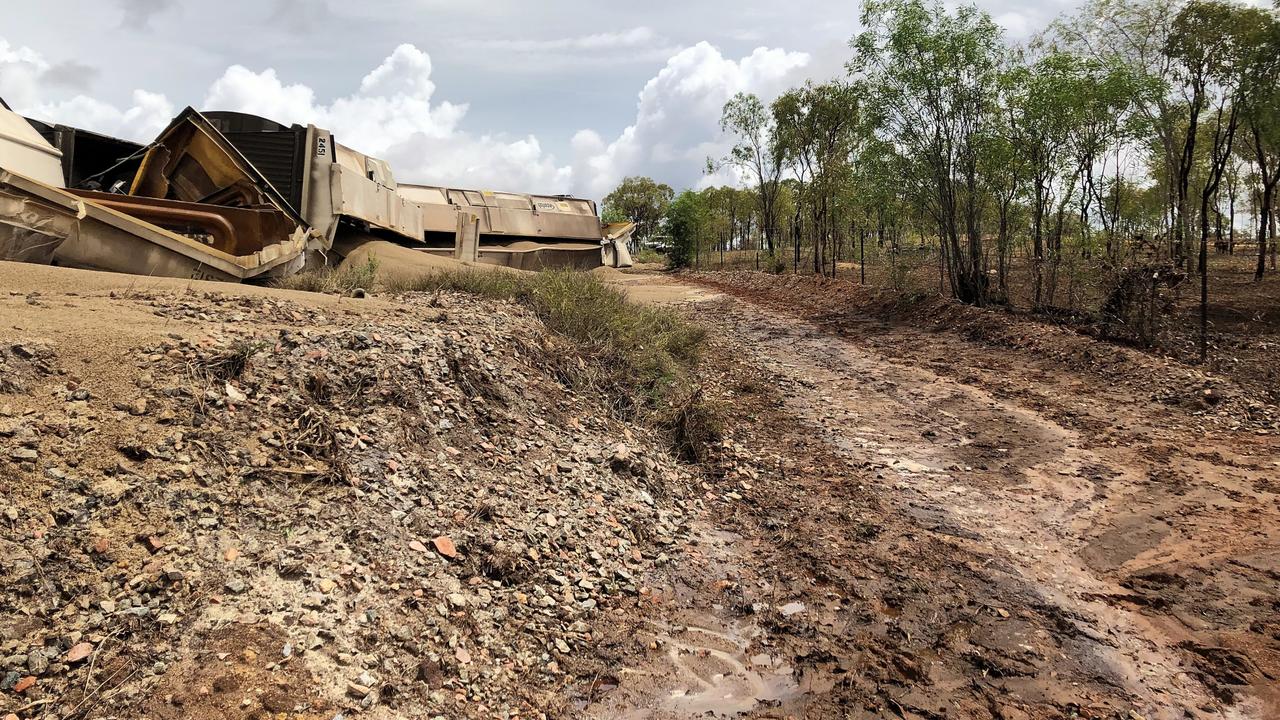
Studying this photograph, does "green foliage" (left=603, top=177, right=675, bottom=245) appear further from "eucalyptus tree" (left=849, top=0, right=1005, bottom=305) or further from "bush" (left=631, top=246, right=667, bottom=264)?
"eucalyptus tree" (left=849, top=0, right=1005, bottom=305)

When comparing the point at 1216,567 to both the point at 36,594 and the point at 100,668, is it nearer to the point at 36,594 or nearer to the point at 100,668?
the point at 100,668

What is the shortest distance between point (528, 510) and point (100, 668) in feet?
7.47

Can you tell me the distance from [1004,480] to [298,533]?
5.29 metres

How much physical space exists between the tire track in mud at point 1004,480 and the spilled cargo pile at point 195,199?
21.8ft

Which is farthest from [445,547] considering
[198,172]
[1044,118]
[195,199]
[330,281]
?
[1044,118]

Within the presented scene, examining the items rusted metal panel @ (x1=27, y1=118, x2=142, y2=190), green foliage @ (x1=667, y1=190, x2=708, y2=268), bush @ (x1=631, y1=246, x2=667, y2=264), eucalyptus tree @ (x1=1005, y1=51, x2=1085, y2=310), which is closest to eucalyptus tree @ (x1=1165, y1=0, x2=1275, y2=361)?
eucalyptus tree @ (x1=1005, y1=51, x2=1085, y2=310)

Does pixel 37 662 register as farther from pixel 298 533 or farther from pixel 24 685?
pixel 298 533

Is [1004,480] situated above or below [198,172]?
below

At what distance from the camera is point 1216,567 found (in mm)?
4129

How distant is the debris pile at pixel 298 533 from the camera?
8.25 feet

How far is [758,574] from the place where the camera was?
4.31 m

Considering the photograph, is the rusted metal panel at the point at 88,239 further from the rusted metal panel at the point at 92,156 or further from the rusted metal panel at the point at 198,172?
the rusted metal panel at the point at 92,156

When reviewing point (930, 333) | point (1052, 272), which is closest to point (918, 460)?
point (930, 333)

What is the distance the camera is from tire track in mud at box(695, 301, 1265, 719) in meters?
3.36
